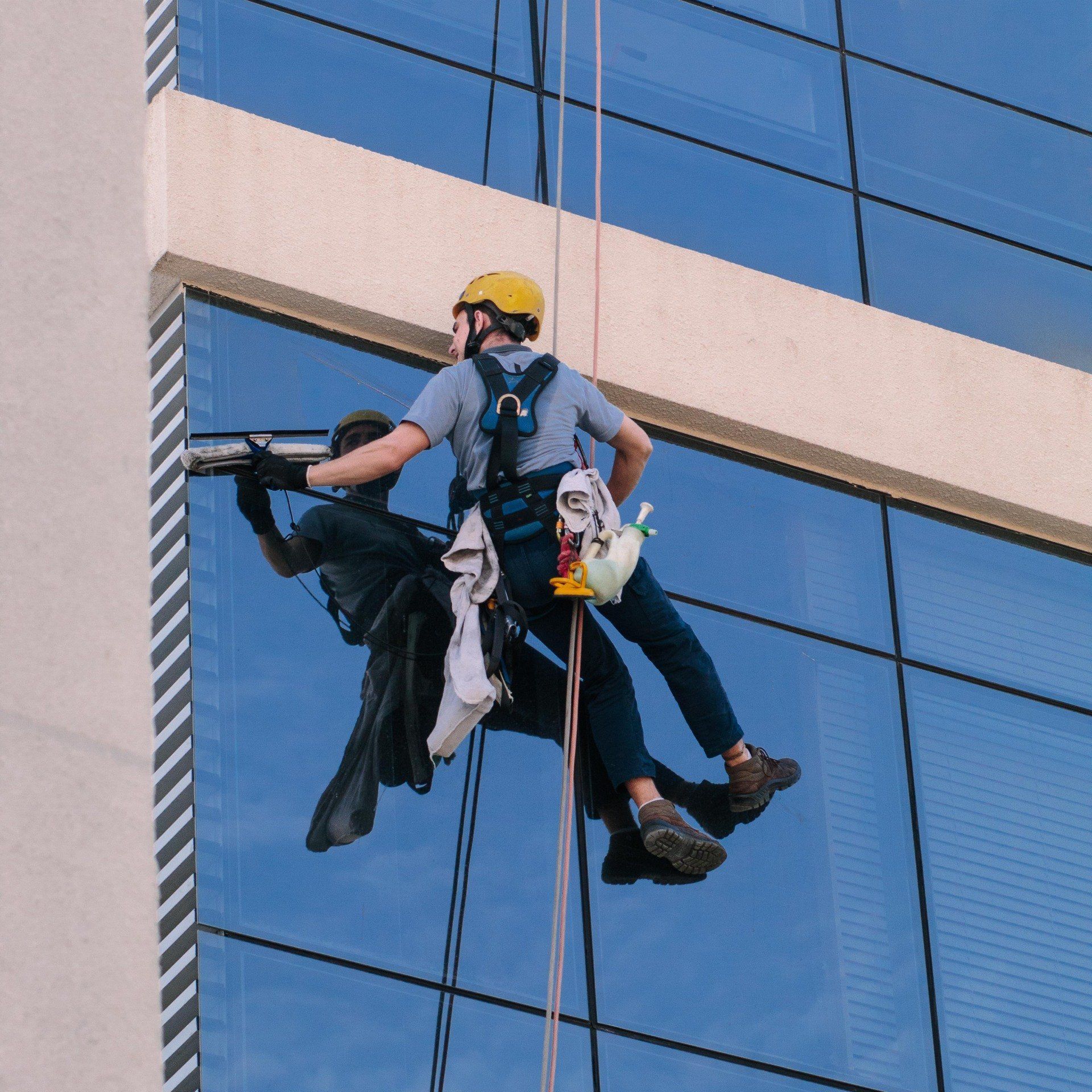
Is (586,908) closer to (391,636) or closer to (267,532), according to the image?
(391,636)

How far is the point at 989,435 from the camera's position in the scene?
8.93 m

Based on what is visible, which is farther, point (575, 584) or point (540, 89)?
point (540, 89)

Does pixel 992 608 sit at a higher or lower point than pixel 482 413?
higher

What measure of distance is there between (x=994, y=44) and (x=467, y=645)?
5031mm

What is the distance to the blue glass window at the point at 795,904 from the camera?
23.3 ft

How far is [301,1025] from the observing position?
6.32 metres

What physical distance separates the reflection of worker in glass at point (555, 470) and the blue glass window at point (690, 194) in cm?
130

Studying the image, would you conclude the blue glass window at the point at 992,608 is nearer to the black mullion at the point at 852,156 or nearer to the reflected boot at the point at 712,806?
the black mullion at the point at 852,156

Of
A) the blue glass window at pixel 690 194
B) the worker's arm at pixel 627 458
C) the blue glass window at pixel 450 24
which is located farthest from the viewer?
the blue glass window at pixel 690 194

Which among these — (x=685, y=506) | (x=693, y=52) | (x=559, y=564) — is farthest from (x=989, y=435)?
(x=559, y=564)

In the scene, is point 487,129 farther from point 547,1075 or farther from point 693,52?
point 547,1075

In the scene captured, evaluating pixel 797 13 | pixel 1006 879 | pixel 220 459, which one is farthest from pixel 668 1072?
pixel 797 13

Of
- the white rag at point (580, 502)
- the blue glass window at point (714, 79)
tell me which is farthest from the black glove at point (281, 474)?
the blue glass window at point (714, 79)

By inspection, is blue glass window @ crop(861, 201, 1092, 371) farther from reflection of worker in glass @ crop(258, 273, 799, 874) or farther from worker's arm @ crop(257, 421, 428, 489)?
worker's arm @ crop(257, 421, 428, 489)
